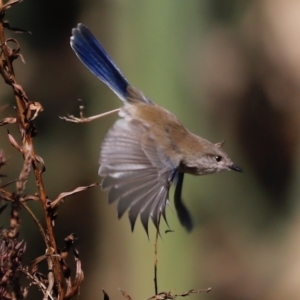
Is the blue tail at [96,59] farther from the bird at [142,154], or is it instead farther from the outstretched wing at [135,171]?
the outstretched wing at [135,171]

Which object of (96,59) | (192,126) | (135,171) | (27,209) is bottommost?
(192,126)

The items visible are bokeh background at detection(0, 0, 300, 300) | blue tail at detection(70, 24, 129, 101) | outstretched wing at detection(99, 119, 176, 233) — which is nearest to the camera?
outstretched wing at detection(99, 119, 176, 233)

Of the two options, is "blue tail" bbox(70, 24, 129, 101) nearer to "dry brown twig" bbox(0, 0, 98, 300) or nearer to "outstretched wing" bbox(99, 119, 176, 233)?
"outstretched wing" bbox(99, 119, 176, 233)

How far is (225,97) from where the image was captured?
3746mm

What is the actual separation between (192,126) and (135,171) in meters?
1.71

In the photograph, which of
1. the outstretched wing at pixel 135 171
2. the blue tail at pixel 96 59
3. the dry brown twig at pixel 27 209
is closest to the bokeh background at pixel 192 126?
the blue tail at pixel 96 59

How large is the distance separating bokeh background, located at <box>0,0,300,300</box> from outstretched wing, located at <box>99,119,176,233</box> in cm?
124

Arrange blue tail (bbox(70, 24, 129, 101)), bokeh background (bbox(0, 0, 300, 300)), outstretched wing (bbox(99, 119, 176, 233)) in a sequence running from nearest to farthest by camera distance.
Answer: outstretched wing (bbox(99, 119, 176, 233)) < blue tail (bbox(70, 24, 129, 101)) < bokeh background (bbox(0, 0, 300, 300))

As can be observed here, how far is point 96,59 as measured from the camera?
201 centimetres

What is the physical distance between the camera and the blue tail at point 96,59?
1.96 metres

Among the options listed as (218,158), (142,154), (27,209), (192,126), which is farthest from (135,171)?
(192,126)

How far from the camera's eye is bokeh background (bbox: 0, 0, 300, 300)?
10.4ft

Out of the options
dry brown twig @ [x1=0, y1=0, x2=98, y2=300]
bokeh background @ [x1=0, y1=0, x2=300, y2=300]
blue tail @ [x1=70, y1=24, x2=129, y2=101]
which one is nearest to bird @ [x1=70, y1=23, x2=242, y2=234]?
blue tail @ [x1=70, y1=24, x2=129, y2=101]

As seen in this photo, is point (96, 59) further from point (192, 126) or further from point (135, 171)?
point (192, 126)
